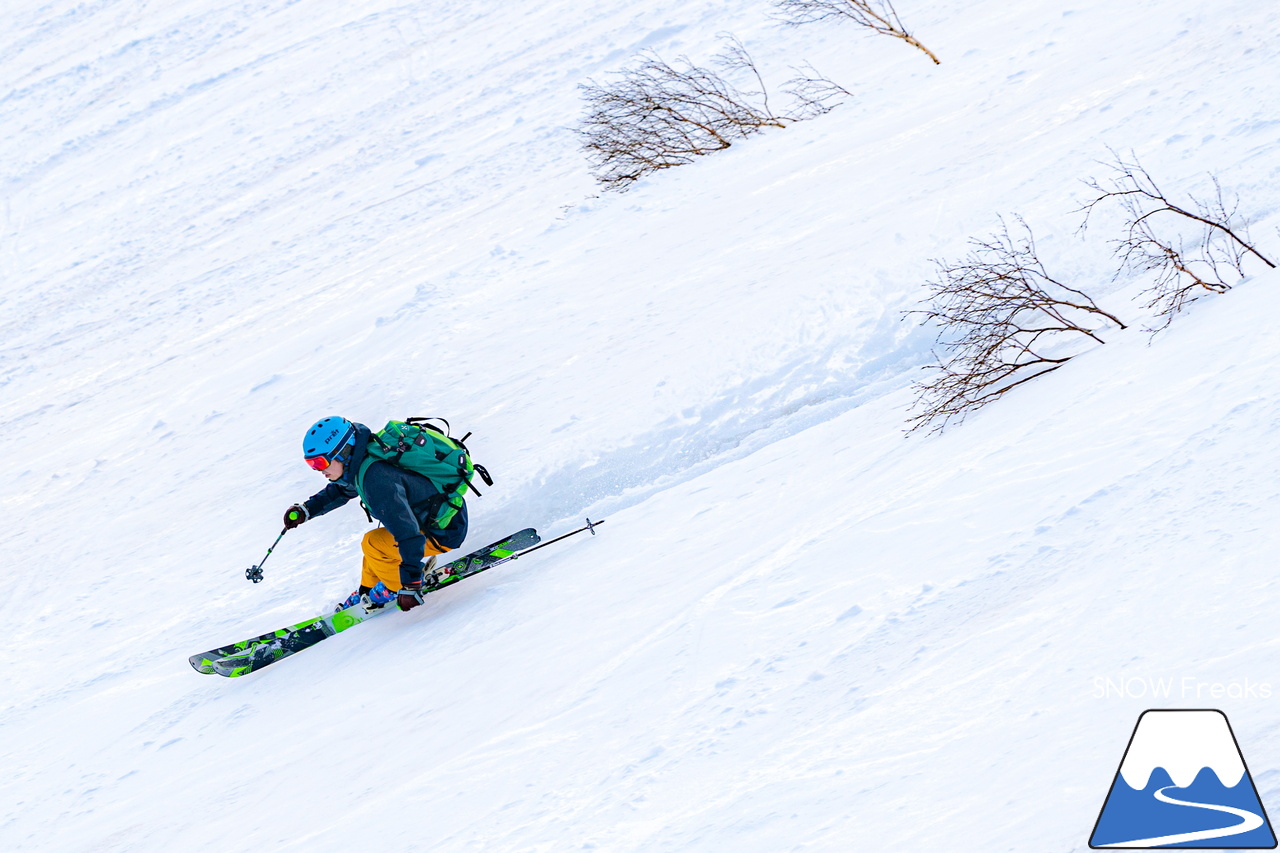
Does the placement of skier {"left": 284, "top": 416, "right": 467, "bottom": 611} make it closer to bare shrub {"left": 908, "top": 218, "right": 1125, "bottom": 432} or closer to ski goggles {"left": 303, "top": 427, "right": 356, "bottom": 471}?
ski goggles {"left": 303, "top": 427, "right": 356, "bottom": 471}

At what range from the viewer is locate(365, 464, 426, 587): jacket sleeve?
20.7 feet

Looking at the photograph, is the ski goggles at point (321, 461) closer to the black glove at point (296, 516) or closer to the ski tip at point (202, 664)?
the black glove at point (296, 516)

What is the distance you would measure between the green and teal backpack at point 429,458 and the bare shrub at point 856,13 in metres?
9.20

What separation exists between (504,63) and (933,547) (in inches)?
595

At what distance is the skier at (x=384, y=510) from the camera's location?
6293 mm

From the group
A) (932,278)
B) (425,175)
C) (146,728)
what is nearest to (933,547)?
(932,278)

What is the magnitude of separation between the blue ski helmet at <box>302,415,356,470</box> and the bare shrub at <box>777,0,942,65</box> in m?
9.72

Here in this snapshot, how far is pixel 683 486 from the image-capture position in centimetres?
738

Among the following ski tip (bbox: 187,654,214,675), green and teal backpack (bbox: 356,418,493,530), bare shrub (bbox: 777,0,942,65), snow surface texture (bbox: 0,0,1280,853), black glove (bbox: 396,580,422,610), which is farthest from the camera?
bare shrub (bbox: 777,0,942,65)

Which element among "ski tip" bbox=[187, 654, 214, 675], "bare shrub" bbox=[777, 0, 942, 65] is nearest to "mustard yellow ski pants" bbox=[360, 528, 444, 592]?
"ski tip" bbox=[187, 654, 214, 675]

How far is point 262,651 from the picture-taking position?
6.90 m

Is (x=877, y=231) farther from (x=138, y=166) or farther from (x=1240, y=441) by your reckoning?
(x=138, y=166)

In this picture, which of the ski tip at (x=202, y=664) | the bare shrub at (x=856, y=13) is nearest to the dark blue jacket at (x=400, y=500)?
the ski tip at (x=202, y=664)

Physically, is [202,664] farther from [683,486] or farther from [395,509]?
[683,486]
